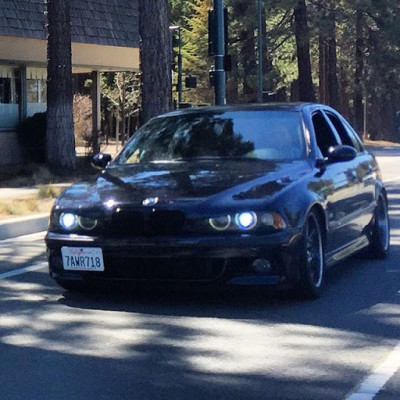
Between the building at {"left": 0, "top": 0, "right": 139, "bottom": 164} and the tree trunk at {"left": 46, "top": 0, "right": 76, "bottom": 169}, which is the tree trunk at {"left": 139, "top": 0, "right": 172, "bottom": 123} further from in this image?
the building at {"left": 0, "top": 0, "right": 139, "bottom": 164}

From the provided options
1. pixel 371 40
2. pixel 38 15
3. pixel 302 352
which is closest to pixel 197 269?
pixel 302 352

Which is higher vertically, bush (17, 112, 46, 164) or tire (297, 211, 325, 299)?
bush (17, 112, 46, 164)

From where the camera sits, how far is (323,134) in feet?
31.1

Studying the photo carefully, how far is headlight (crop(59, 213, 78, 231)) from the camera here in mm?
7952

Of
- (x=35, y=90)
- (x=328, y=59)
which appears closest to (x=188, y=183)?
(x=35, y=90)

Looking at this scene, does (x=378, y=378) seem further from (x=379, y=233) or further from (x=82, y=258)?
(x=379, y=233)

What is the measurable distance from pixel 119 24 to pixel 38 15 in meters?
3.28

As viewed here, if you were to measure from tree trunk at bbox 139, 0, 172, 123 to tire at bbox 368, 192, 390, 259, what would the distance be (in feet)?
32.1

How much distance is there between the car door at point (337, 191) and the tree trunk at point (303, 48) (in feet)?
113

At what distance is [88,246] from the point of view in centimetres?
779

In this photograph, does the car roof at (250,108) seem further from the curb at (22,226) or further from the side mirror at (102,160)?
the curb at (22,226)

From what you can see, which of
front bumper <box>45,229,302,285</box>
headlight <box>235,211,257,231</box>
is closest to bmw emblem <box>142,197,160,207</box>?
front bumper <box>45,229,302,285</box>

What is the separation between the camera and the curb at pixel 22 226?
13.2m

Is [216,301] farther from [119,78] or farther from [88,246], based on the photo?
[119,78]
